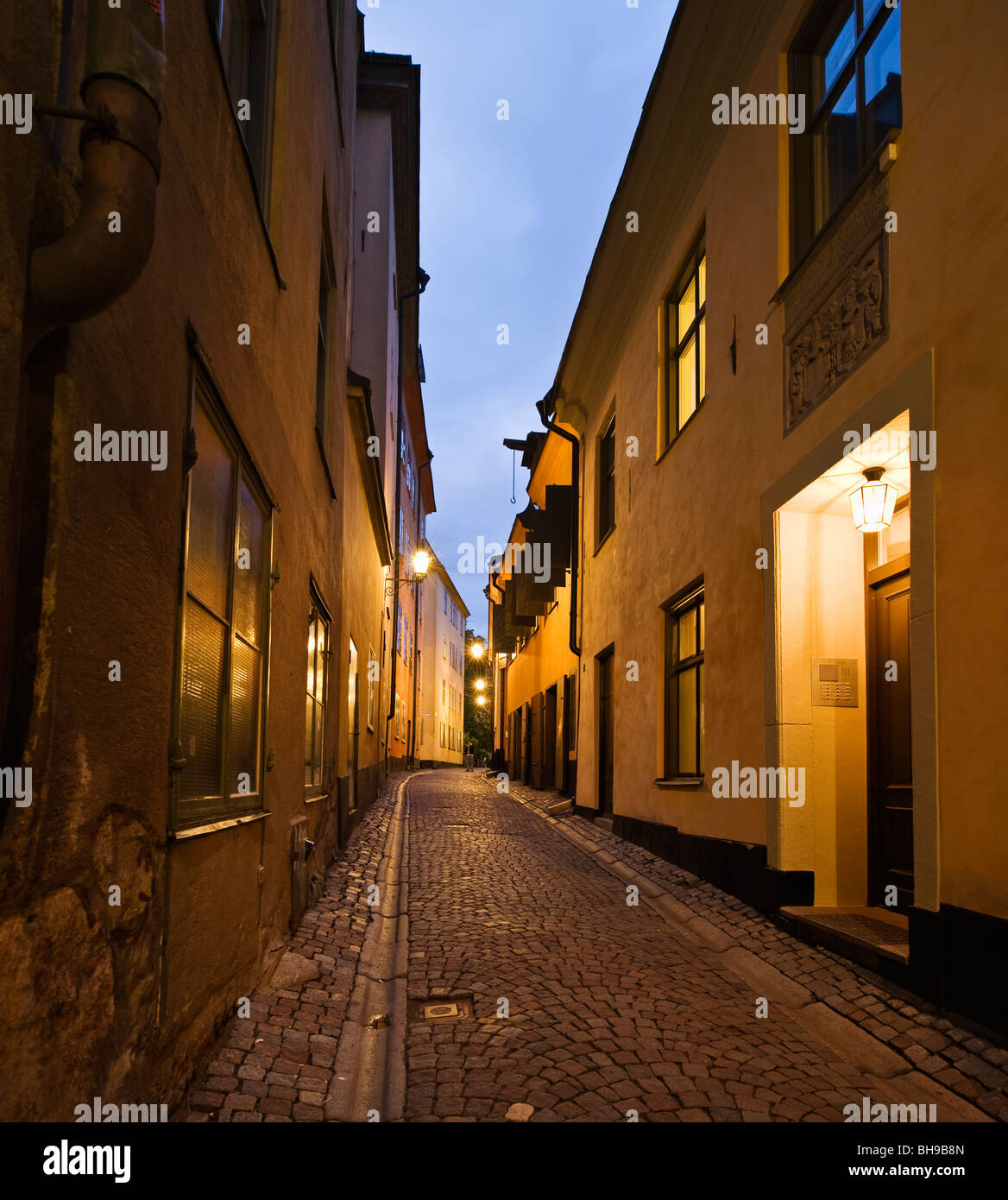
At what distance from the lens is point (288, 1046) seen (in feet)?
13.0

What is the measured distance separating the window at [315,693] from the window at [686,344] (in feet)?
13.2

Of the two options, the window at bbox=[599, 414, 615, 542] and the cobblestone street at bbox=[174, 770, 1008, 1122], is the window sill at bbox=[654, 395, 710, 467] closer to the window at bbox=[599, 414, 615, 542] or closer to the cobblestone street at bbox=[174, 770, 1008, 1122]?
the window at bbox=[599, 414, 615, 542]

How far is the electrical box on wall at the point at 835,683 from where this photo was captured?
654 cm

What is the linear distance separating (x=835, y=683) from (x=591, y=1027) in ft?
10.6

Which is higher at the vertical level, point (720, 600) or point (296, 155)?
point (296, 155)

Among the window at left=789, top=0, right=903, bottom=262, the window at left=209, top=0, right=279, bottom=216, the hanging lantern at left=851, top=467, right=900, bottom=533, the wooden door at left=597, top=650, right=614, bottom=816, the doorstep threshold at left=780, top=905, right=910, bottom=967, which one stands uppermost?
the window at left=789, top=0, right=903, bottom=262

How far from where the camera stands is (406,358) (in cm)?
2539

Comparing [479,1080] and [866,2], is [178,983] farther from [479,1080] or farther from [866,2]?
[866,2]

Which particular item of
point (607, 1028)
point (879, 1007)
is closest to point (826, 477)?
point (879, 1007)

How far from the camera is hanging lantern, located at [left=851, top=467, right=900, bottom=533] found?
19.1 feet

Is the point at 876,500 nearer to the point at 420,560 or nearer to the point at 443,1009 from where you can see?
the point at 443,1009

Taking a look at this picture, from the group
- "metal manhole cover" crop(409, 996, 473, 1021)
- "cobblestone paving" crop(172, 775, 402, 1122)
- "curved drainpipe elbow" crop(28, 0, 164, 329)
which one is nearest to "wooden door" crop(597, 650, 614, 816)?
"cobblestone paving" crop(172, 775, 402, 1122)

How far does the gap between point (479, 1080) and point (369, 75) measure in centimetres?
1926

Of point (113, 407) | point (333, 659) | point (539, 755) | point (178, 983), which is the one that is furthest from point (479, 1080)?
point (539, 755)
